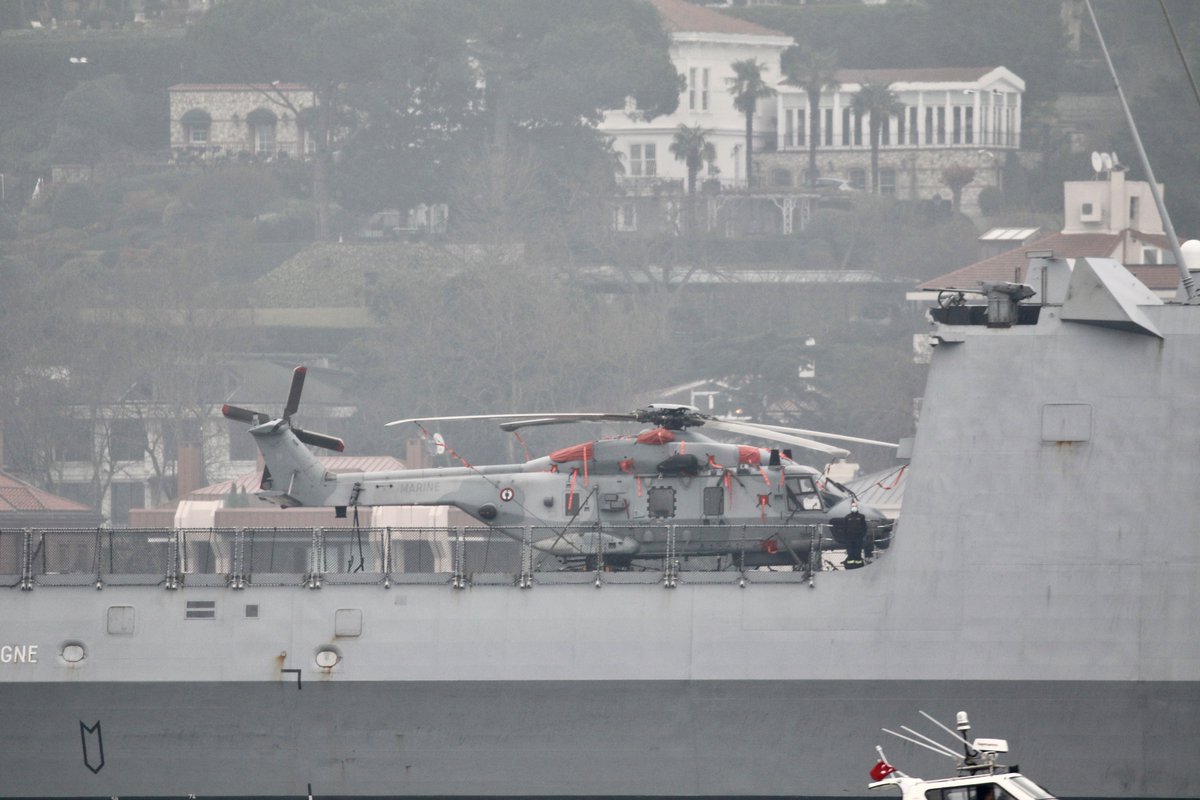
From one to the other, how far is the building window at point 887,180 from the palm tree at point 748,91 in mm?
12057

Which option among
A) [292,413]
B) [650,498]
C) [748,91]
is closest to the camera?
[650,498]

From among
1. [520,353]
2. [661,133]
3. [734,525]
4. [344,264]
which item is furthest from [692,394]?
[734,525]

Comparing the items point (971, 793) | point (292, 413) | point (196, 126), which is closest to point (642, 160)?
point (196, 126)

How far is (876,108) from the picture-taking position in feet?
539

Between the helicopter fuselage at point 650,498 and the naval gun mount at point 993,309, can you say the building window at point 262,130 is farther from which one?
the naval gun mount at point 993,309

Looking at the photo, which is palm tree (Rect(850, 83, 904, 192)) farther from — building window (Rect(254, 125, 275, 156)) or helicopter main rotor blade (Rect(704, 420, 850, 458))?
helicopter main rotor blade (Rect(704, 420, 850, 458))

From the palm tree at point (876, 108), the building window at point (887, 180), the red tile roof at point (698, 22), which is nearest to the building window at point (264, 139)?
the red tile roof at point (698, 22)

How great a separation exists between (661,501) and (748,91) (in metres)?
146

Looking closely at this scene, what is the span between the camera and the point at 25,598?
27156mm

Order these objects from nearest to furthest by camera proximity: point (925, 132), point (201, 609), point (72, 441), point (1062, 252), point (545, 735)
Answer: point (545, 735) < point (201, 609) < point (1062, 252) < point (72, 441) < point (925, 132)

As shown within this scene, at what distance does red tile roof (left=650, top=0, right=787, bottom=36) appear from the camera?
177375 millimetres

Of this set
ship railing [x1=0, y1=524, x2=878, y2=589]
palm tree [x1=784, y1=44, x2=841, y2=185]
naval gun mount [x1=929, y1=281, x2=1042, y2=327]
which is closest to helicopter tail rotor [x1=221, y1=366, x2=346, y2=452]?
ship railing [x1=0, y1=524, x2=878, y2=589]

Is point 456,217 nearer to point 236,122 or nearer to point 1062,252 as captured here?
point 236,122

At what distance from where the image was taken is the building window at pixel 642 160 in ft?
567
